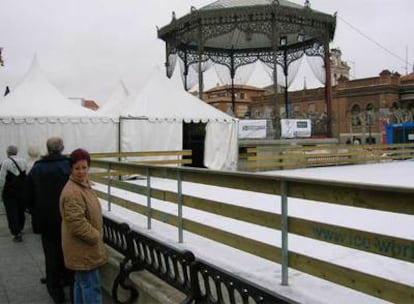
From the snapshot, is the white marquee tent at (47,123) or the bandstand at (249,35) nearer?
the white marquee tent at (47,123)

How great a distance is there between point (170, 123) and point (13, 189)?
340 inches

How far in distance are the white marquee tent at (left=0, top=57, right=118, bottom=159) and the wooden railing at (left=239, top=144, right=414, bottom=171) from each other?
5.71m

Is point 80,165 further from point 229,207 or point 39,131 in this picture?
point 39,131

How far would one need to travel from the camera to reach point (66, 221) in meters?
3.82

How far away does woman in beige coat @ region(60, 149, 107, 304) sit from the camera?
149 inches

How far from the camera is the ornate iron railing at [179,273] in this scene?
3391 mm

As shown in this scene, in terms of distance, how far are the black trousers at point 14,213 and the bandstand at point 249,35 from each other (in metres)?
17.8

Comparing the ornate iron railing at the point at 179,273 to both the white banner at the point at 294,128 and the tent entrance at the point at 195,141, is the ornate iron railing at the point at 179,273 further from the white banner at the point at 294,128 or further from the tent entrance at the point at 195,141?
the white banner at the point at 294,128

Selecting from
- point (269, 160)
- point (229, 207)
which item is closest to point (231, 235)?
point (229, 207)

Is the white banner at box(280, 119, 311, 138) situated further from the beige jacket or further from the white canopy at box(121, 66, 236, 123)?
the beige jacket

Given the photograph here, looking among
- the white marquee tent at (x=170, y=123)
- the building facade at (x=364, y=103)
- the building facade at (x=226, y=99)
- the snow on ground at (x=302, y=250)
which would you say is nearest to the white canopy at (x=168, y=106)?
the white marquee tent at (x=170, y=123)

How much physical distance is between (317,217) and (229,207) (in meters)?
3.88

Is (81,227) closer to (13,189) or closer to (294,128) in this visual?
(13,189)

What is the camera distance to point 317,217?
26.7ft
